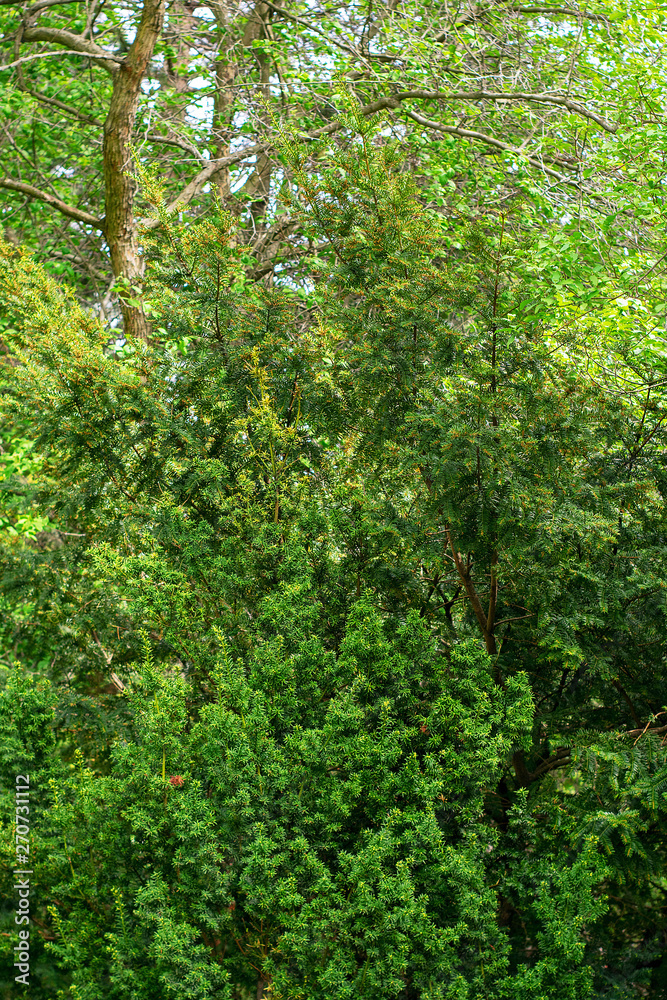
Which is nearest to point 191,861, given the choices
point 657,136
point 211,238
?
point 211,238

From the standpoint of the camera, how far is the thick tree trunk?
7.36m

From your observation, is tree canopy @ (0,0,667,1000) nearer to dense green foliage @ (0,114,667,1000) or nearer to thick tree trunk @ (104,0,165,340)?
dense green foliage @ (0,114,667,1000)

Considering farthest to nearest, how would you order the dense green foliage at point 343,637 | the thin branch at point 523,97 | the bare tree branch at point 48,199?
the bare tree branch at point 48,199
the thin branch at point 523,97
the dense green foliage at point 343,637

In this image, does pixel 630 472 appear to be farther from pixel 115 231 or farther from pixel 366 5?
pixel 366 5

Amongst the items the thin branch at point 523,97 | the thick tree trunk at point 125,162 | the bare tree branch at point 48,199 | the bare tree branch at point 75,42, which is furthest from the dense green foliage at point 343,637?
the bare tree branch at point 75,42

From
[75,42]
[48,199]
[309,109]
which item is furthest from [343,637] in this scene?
[309,109]

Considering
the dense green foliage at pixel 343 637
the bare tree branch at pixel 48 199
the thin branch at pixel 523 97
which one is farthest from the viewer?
the bare tree branch at pixel 48 199

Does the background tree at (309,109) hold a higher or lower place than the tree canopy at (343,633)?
higher

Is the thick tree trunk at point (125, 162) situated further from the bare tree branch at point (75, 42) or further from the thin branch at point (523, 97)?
the thin branch at point (523, 97)

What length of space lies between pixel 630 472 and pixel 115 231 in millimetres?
4774

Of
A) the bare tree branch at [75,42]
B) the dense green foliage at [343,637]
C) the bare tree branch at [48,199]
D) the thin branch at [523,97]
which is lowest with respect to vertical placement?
the dense green foliage at [343,637]

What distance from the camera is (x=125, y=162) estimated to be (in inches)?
290

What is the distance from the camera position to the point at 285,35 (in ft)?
28.1

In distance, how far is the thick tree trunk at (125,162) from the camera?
7363mm
